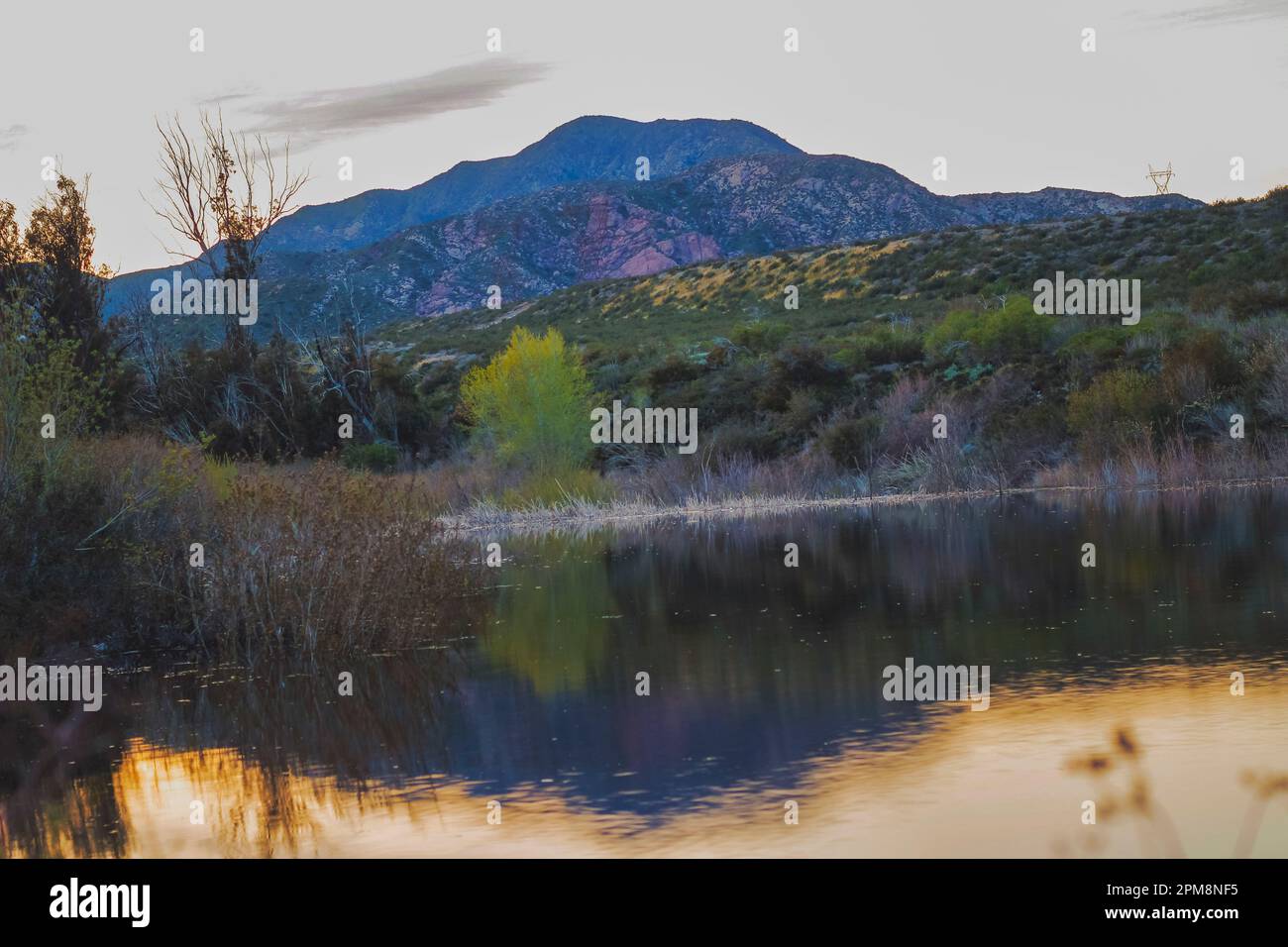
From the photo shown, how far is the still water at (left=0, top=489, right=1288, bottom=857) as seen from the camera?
7.52m

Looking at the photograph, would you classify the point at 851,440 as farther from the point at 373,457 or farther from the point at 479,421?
the point at 373,457

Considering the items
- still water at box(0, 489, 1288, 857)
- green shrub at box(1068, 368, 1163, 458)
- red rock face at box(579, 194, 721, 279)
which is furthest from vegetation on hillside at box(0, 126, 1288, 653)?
red rock face at box(579, 194, 721, 279)

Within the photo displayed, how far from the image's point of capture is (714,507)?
32031 millimetres

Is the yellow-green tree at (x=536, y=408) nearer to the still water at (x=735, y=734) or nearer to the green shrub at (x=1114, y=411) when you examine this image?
the green shrub at (x=1114, y=411)

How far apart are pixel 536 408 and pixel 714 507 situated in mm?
4432

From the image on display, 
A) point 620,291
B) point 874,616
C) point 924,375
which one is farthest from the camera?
point 620,291

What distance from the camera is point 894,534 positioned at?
2384cm

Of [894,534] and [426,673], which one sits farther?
[894,534]

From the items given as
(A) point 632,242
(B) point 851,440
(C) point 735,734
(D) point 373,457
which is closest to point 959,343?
(B) point 851,440

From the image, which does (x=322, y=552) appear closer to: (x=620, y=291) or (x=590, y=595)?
(x=590, y=595)

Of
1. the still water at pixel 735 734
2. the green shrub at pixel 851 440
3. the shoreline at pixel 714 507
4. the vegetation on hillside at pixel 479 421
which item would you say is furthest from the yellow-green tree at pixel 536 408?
the still water at pixel 735 734

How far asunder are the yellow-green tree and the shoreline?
52.5 inches

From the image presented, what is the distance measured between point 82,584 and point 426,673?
380 cm
